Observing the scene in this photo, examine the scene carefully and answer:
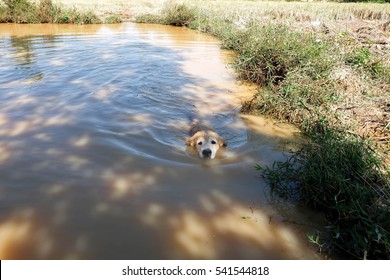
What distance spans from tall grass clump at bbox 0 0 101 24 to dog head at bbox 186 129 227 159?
20.7 meters

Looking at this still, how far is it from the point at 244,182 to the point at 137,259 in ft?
6.19

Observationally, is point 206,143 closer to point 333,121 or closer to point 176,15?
point 333,121

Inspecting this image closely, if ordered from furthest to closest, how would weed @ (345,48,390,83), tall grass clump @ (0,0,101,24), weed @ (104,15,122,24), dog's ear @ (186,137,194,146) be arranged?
weed @ (104,15,122,24) < tall grass clump @ (0,0,101,24) < weed @ (345,48,390,83) < dog's ear @ (186,137,194,146)

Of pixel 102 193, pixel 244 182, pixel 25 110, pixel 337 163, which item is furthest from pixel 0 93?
pixel 337 163

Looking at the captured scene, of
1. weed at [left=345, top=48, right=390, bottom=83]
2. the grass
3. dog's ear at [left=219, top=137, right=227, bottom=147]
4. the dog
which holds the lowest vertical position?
dog's ear at [left=219, top=137, right=227, bottom=147]

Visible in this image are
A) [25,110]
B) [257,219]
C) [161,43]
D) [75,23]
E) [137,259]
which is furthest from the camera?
[75,23]

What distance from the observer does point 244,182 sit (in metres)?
4.45

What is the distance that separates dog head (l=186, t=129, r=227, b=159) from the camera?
4945 mm

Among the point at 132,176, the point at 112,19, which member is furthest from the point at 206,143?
the point at 112,19

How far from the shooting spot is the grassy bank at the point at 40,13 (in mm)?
21688

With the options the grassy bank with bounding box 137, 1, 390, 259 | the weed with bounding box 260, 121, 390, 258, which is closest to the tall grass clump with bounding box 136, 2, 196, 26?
the grassy bank with bounding box 137, 1, 390, 259

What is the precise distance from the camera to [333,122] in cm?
579

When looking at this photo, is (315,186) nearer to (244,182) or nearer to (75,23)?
(244,182)

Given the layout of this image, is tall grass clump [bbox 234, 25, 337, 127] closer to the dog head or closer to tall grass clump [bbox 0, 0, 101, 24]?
the dog head
